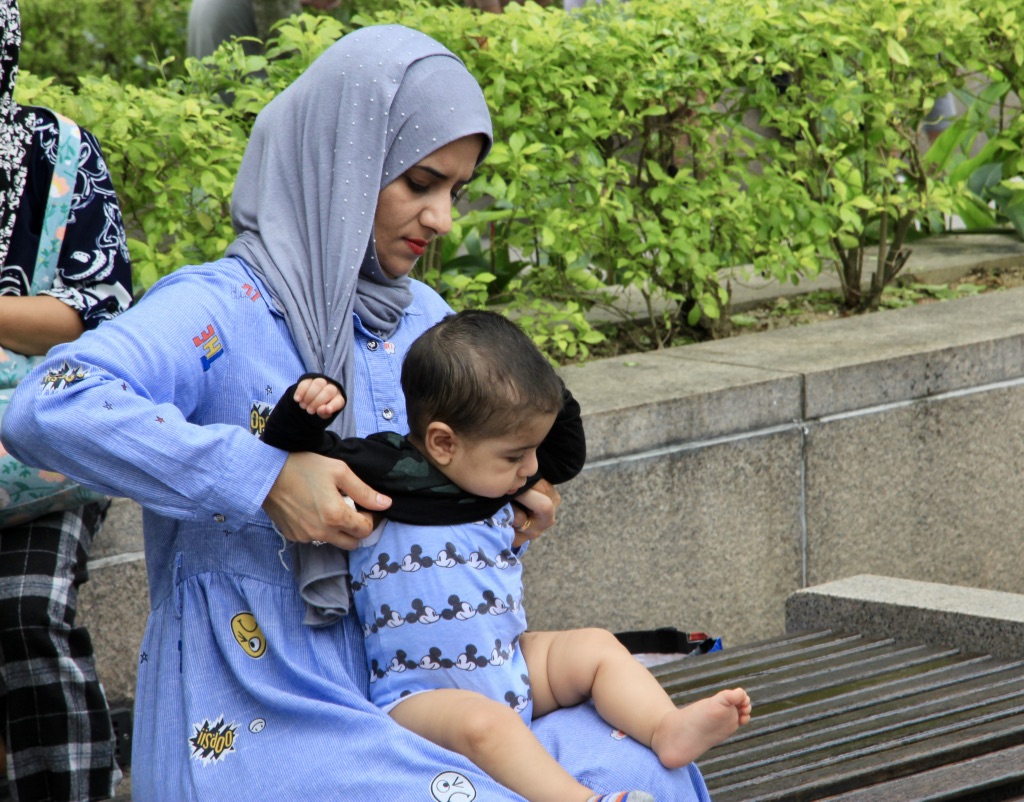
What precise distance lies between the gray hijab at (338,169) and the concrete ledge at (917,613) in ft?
6.27

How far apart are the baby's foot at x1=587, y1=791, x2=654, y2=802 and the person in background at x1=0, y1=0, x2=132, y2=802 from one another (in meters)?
1.48

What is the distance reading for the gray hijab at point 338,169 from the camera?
2320mm

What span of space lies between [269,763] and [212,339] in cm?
66

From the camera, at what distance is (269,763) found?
2.11 metres

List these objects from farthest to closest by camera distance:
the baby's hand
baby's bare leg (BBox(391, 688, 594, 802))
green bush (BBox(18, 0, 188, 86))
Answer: green bush (BBox(18, 0, 188, 86)), baby's bare leg (BBox(391, 688, 594, 802)), the baby's hand

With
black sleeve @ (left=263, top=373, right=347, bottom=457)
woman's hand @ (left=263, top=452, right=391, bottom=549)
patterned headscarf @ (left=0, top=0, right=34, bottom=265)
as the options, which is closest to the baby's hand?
black sleeve @ (left=263, top=373, right=347, bottom=457)

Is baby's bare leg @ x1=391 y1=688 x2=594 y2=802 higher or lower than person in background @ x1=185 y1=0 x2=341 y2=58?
lower

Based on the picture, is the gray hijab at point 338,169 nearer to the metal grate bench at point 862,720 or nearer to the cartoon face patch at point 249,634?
the cartoon face patch at point 249,634

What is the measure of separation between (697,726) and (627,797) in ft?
0.67

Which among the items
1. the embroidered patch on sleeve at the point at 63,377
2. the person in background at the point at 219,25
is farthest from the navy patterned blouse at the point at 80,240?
the person in background at the point at 219,25

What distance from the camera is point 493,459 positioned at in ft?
7.30

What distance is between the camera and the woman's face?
2.44m

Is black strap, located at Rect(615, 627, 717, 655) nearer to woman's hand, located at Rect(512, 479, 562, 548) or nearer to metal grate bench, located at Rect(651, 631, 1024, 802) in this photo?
metal grate bench, located at Rect(651, 631, 1024, 802)

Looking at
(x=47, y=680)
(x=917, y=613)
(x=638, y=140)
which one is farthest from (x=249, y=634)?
(x=638, y=140)
